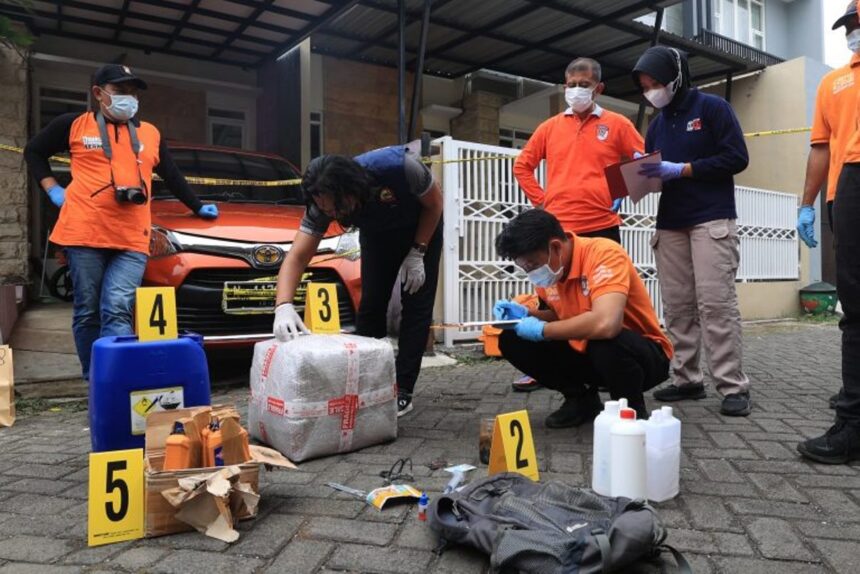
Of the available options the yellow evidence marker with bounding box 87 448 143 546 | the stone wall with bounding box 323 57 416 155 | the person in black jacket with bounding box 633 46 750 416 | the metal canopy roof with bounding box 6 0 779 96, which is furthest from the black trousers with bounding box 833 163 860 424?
the stone wall with bounding box 323 57 416 155

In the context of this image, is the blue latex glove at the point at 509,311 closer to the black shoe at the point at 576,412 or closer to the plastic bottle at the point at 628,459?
the black shoe at the point at 576,412

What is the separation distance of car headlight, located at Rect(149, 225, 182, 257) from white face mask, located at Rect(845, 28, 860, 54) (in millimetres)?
3589

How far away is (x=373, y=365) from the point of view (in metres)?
2.67

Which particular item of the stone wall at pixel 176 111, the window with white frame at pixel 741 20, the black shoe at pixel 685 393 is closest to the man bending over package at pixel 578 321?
the black shoe at pixel 685 393

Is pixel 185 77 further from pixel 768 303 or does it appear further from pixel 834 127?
pixel 768 303

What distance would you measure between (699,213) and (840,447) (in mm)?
1386

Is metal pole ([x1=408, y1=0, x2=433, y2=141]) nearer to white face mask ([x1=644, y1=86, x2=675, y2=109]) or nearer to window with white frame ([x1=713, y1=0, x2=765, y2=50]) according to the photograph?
white face mask ([x1=644, y1=86, x2=675, y2=109])

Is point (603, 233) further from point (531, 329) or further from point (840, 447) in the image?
point (840, 447)

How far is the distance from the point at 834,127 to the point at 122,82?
3.58 metres

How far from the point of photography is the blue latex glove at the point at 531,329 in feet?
8.64

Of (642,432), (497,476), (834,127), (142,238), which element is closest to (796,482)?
(642,432)

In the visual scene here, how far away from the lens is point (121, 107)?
Answer: 3.49 metres

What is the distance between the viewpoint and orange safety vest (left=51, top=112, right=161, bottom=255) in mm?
3336

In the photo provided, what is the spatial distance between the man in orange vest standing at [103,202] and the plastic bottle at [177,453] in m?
1.68
